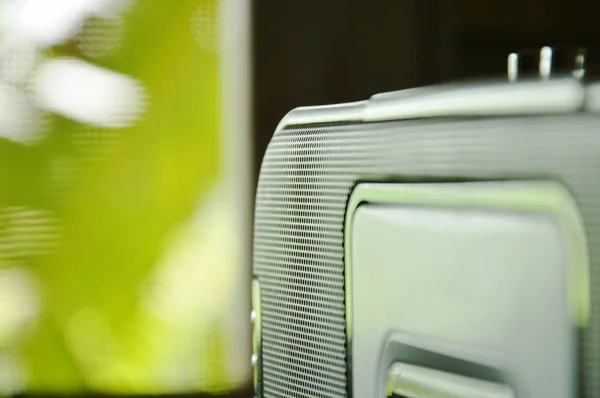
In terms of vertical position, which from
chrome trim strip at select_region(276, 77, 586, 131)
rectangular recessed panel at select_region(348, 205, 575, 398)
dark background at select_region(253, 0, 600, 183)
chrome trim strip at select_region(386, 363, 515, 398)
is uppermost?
dark background at select_region(253, 0, 600, 183)

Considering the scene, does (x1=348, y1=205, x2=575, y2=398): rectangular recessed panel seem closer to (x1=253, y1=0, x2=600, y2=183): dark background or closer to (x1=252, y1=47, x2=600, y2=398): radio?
(x1=252, y1=47, x2=600, y2=398): radio

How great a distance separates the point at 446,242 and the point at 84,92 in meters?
0.84

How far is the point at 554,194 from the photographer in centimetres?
41

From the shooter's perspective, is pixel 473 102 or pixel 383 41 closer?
pixel 473 102

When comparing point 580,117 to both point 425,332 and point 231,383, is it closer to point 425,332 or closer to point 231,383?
point 425,332

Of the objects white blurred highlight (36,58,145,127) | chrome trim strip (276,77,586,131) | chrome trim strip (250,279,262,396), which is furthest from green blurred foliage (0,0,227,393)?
chrome trim strip (276,77,586,131)

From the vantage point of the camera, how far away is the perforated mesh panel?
1.29 ft

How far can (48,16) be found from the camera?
3.84 feet

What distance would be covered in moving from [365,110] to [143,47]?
27.5 inches

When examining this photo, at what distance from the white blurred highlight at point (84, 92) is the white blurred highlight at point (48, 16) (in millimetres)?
42

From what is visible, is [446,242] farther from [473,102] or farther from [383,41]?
[383,41]

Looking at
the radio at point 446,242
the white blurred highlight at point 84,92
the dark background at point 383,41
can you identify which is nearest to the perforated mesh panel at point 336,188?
the radio at point 446,242

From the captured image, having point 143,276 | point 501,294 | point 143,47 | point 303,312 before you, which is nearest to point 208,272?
point 143,276

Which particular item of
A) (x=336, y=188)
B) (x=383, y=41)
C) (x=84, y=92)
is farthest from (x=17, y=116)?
(x=336, y=188)
